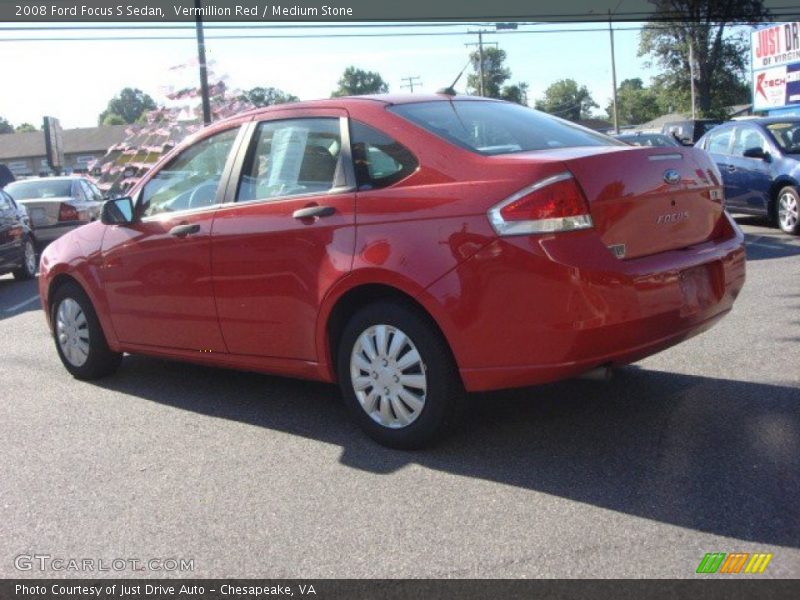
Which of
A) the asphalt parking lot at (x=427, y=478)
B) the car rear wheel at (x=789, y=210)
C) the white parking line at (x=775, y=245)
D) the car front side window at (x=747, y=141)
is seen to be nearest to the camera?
the asphalt parking lot at (x=427, y=478)

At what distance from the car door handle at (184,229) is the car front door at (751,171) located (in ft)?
31.8

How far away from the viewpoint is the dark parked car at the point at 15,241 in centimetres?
1282

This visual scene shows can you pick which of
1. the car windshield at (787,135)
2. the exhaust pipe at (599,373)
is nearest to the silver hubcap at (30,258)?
the car windshield at (787,135)

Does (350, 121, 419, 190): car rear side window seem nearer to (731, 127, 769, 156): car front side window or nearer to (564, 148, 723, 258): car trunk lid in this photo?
(564, 148, 723, 258): car trunk lid

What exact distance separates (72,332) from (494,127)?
11.1 feet

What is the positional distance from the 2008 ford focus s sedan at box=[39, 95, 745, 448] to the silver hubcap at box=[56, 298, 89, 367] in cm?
70

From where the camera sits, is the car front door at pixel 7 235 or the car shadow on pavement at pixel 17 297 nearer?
the car shadow on pavement at pixel 17 297

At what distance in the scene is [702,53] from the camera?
57156 millimetres

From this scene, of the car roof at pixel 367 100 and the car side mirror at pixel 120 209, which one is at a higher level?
the car roof at pixel 367 100

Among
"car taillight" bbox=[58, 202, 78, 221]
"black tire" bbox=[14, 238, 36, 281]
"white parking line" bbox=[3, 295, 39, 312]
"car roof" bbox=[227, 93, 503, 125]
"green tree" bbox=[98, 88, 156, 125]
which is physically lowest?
"white parking line" bbox=[3, 295, 39, 312]

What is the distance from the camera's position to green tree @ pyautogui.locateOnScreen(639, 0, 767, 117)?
180 ft

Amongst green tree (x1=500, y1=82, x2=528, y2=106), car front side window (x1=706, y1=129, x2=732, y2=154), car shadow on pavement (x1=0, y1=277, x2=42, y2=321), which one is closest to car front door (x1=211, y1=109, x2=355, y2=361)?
car shadow on pavement (x1=0, y1=277, x2=42, y2=321)

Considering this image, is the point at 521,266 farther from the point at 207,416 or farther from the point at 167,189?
the point at 167,189

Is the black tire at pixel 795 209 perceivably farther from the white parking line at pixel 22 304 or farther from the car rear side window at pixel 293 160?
the white parking line at pixel 22 304
